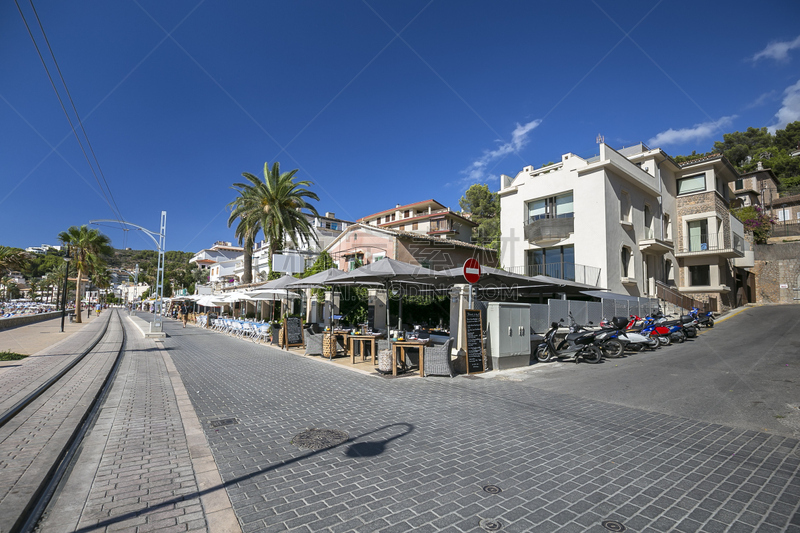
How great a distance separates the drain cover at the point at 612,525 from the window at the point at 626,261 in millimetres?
23901

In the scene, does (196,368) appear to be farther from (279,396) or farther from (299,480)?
(299,480)

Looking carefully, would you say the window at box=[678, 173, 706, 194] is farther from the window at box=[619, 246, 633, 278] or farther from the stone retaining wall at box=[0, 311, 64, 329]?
the stone retaining wall at box=[0, 311, 64, 329]

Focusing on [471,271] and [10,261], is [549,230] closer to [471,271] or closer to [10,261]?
[471,271]

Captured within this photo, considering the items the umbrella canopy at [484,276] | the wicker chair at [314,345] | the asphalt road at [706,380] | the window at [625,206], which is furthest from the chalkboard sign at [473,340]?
the window at [625,206]

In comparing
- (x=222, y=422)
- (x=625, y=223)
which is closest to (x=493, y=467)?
(x=222, y=422)

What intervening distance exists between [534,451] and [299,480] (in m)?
2.59

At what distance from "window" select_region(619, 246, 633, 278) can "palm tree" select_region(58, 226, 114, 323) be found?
Result: 4334 cm

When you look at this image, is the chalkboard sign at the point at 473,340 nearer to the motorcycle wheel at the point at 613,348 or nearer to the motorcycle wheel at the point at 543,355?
the motorcycle wheel at the point at 543,355

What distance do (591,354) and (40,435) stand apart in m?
11.9

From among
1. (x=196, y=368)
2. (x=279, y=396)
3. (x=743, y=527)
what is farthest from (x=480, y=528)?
(x=196, y=368)

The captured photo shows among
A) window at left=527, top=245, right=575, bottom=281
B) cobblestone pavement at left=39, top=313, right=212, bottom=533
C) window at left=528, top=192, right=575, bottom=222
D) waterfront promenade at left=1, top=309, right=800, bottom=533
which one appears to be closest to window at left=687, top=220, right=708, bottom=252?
window at left=527, top=245, right=575, bottom=281

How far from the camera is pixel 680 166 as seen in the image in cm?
2838

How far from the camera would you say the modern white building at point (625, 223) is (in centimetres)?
2244

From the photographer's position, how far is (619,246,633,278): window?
933 inches
